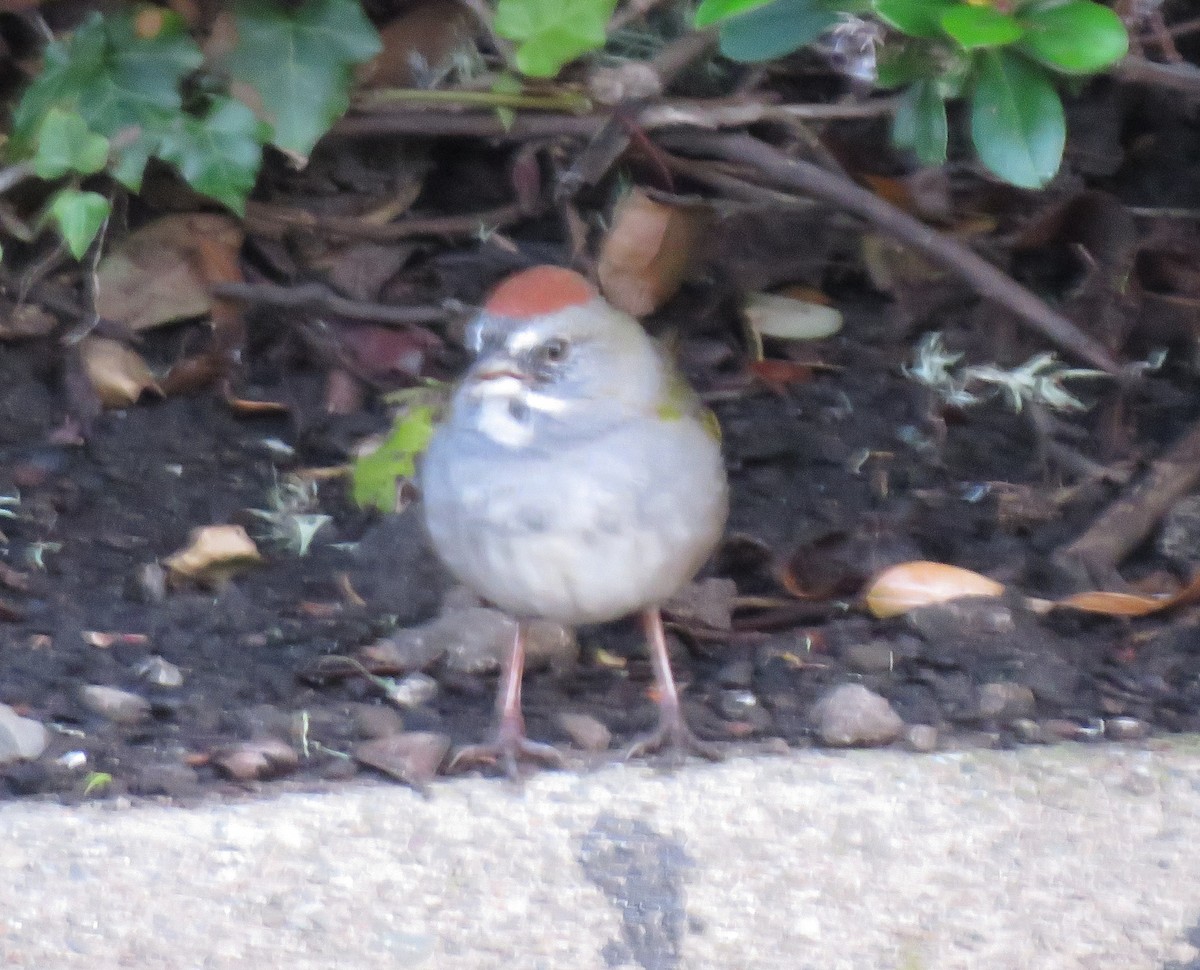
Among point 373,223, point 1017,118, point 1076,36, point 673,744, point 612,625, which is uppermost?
point 1076,36

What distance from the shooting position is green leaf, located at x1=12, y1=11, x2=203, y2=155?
11.0 ft

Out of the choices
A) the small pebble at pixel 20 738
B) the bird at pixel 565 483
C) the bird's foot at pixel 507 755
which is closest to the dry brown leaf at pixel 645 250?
the bird at pixel 565 483

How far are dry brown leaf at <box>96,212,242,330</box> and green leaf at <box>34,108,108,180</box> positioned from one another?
58cm

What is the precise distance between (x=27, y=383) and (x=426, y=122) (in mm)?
991

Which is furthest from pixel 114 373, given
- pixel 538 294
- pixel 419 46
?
pixel 538 294

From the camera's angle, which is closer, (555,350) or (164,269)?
(555,350)

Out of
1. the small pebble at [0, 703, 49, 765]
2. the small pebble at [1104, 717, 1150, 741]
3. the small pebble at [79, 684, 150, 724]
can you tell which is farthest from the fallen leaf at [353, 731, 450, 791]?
the small pebble at [1104, 717, 1150, 741]

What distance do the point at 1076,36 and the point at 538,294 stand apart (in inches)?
36.1

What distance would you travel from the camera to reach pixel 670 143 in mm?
3701

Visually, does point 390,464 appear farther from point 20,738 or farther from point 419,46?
point 20,738

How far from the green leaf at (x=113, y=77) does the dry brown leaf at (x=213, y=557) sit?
0.77 meters

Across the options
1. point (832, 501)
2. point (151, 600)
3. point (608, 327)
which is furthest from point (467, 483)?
point (832, 501)

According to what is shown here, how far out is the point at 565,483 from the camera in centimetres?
284

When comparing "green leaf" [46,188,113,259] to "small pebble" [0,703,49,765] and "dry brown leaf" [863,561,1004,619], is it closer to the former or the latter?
"small pebble" [0,703,49,765]
